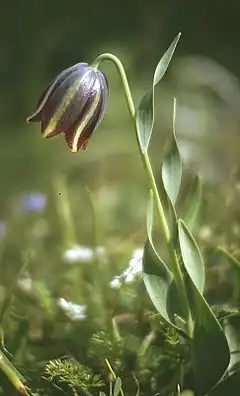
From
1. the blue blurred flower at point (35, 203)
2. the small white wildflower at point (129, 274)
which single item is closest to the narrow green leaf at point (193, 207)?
the small white wildflower at point (129, 274)

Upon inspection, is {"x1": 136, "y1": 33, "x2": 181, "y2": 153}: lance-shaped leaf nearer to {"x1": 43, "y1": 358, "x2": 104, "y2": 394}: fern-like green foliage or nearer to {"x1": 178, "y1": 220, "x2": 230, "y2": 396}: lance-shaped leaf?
{"x1": 178, "y1": 220, "x2": 230, "y2": 396}: lance-shaped leaf

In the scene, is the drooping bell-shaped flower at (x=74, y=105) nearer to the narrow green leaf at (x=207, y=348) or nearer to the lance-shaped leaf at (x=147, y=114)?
the lance-shaped leaf at (x=147, y=114)

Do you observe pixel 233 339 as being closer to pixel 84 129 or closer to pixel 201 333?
pixel 201 333

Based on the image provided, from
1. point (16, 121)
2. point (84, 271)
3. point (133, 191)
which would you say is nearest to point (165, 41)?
point (16, 121)

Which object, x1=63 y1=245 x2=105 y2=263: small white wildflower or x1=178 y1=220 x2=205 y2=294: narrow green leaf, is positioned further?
x1=63 y1=245 x2=105 y2=263: small white wildflower

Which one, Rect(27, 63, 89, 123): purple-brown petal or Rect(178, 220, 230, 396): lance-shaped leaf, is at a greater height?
Rect(27, 63, 89, 123): purple-brown petal

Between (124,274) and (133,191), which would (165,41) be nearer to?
(133,191)

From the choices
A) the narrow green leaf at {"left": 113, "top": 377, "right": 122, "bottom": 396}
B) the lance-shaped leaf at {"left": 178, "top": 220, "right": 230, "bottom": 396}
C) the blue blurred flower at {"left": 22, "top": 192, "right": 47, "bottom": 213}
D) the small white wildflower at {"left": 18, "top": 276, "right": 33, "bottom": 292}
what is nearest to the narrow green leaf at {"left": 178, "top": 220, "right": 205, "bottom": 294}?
the lance-shaped leaf at {"left": 178, "top": 220, "right": 230, "bottom": 396}
